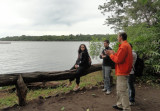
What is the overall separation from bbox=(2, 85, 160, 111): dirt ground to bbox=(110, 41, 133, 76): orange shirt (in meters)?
1.34

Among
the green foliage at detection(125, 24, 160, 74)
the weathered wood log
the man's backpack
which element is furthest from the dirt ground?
the green foliage at detection(125, 24, 160, 74)

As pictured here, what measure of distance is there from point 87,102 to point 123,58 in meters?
2.08

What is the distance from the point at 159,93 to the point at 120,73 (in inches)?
122

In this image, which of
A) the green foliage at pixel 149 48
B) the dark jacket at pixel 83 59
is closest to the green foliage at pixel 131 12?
the green foliage at pixel 149 48

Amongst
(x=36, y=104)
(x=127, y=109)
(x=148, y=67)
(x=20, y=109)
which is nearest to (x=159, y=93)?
(x=148, y=67)

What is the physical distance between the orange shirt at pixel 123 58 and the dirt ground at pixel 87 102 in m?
1.34

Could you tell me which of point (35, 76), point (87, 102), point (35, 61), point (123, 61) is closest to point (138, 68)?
point (123, 61)

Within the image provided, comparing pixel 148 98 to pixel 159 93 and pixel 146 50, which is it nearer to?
pixel 159 93

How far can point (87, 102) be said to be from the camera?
459 centimetres

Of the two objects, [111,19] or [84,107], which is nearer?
[84,107]

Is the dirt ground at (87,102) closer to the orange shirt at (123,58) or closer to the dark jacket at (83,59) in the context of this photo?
the dark jacket at (83,59)

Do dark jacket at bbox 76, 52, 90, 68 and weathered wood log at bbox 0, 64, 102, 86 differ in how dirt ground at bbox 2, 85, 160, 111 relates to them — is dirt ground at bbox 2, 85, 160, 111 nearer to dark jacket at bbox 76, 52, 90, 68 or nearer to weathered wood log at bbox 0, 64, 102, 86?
weathered wood log at bbox 0, 64, 102, 86

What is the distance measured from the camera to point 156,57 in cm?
680

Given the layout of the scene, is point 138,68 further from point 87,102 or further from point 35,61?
point 35,61
